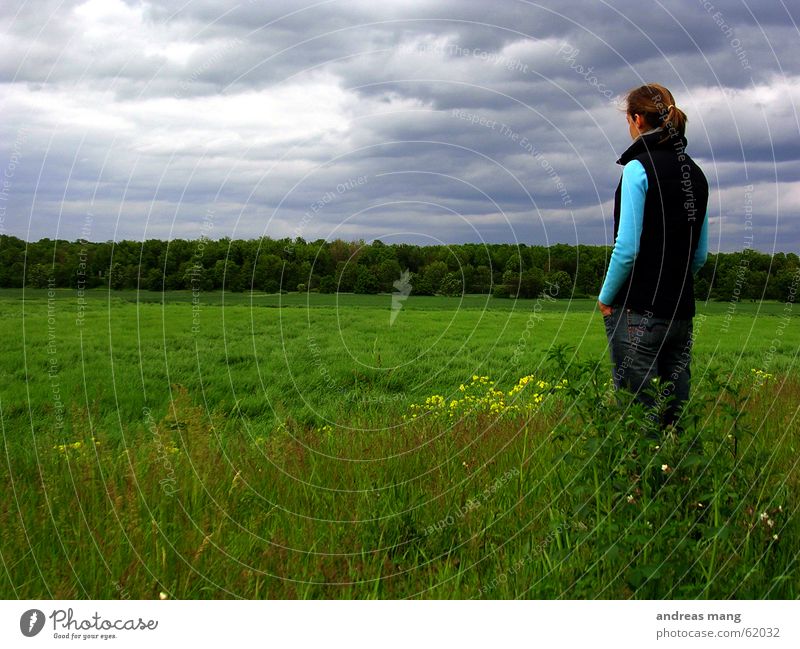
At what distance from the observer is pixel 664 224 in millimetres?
5551

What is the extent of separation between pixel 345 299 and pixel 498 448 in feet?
40.9

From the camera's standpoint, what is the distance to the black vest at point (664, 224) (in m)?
5.50

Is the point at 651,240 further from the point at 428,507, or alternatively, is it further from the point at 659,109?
the point at 428,507

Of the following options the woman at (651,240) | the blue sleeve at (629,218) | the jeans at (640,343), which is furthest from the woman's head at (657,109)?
the jeans at (640,343)

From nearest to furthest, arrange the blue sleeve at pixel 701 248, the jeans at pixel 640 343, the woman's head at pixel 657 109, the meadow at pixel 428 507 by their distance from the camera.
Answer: the meadow at pixel 428 507 < the woman's head at pixel 657 109 < the jeans at pixel 640 343 < the blue sleeve at pixel 701 248

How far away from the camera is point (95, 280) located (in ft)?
39.5

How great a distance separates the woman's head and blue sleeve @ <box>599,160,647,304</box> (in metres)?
0.36

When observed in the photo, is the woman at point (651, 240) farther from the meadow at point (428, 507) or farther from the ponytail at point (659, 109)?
the meadow at point (428, 507)

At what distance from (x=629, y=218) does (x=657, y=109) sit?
0.86 m

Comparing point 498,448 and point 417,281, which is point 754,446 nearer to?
point 498,448

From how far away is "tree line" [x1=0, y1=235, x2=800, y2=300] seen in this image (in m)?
10.1

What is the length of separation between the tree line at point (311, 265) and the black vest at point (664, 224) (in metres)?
3.61

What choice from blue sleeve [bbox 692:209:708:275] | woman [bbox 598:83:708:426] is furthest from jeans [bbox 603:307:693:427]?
blue sleeve [bbox 692:209:708:275]
